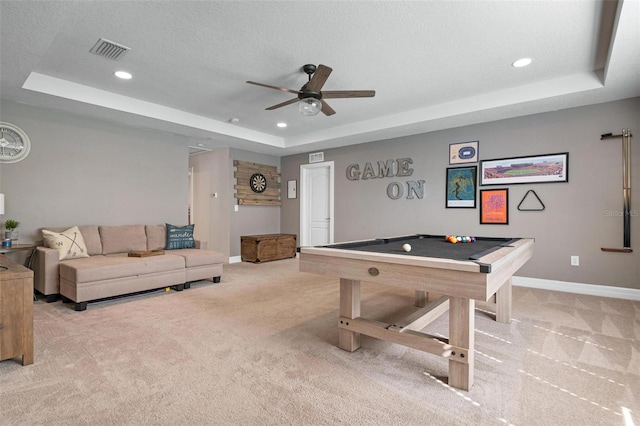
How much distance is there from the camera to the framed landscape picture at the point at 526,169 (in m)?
4.08

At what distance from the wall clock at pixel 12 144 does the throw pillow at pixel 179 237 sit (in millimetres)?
1897

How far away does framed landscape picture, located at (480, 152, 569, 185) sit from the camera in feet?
13.4

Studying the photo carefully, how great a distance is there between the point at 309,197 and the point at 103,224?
12.5 feet

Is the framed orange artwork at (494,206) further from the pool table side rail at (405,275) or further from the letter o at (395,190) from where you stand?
the pool table side rail at (405,275)

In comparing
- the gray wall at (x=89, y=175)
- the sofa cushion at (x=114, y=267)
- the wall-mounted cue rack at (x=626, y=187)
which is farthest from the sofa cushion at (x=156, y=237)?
the wall-mounted cue rack at (x=626, y=187)

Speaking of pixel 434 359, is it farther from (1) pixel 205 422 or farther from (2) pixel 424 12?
(2) pixel 424 12

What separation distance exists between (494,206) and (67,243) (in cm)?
562

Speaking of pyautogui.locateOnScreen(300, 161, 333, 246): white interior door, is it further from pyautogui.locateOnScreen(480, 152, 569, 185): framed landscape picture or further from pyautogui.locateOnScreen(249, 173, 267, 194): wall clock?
pyautogui.locateOnScreen(480, 152, 569, 185): framed landscape picture

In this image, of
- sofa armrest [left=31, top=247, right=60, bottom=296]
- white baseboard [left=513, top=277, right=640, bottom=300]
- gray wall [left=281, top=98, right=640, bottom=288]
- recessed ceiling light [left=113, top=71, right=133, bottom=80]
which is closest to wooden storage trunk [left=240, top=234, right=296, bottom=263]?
gray wall [left=281, top=98, right=640, bottom=288]

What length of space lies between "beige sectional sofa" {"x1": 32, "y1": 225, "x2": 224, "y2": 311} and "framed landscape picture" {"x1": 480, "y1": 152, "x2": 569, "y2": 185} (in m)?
4.11

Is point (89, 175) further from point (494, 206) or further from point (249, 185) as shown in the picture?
point (494, 206)

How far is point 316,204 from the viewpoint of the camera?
6.86 metres

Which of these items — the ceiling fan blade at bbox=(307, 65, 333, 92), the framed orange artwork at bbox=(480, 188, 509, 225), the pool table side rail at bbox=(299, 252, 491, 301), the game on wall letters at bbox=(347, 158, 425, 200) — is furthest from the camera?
the game on wall letters at bbox=(347, 158, 425, 200)

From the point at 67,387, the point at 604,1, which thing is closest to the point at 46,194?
the point at 67,387
